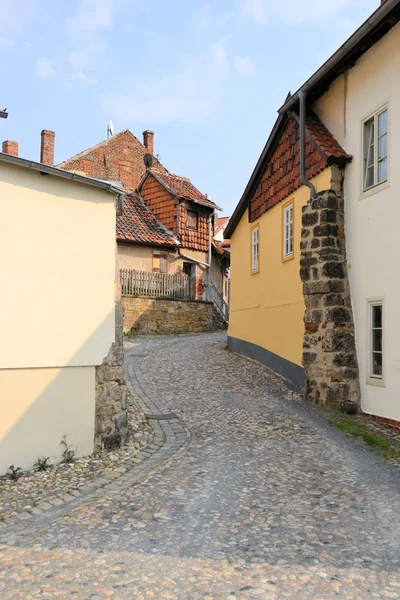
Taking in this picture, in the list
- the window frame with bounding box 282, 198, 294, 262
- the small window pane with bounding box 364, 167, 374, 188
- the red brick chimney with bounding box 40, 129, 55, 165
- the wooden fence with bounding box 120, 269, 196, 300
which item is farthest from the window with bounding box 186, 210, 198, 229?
the small window pane with bounding box 364, 167, 374, 188

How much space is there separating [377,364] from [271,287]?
4.98 metres

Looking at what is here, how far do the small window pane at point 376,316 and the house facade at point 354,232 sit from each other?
0.02 metres

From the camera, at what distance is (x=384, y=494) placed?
6.06 metres

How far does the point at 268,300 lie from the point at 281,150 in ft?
11.9

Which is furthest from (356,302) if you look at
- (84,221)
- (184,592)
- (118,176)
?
(118,176)

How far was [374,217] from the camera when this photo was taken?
9.59 meters

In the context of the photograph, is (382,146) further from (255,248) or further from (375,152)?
A: (255,248)

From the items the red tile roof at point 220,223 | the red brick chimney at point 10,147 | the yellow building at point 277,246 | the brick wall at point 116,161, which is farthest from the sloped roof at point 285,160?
the red tile roof at point 220,223

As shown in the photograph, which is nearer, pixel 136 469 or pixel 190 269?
pixel 136 469

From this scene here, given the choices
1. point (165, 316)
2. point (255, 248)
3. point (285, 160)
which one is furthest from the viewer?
point (165, 316)

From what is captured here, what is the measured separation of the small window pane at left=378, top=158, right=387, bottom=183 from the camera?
939cm

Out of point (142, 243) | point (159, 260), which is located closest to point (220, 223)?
point (159, 260)

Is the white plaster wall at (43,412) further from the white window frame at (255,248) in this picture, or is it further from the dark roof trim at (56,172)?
the white window frame at (255,248)

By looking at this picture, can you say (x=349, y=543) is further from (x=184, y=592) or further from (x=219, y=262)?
(x=219, y=262)
